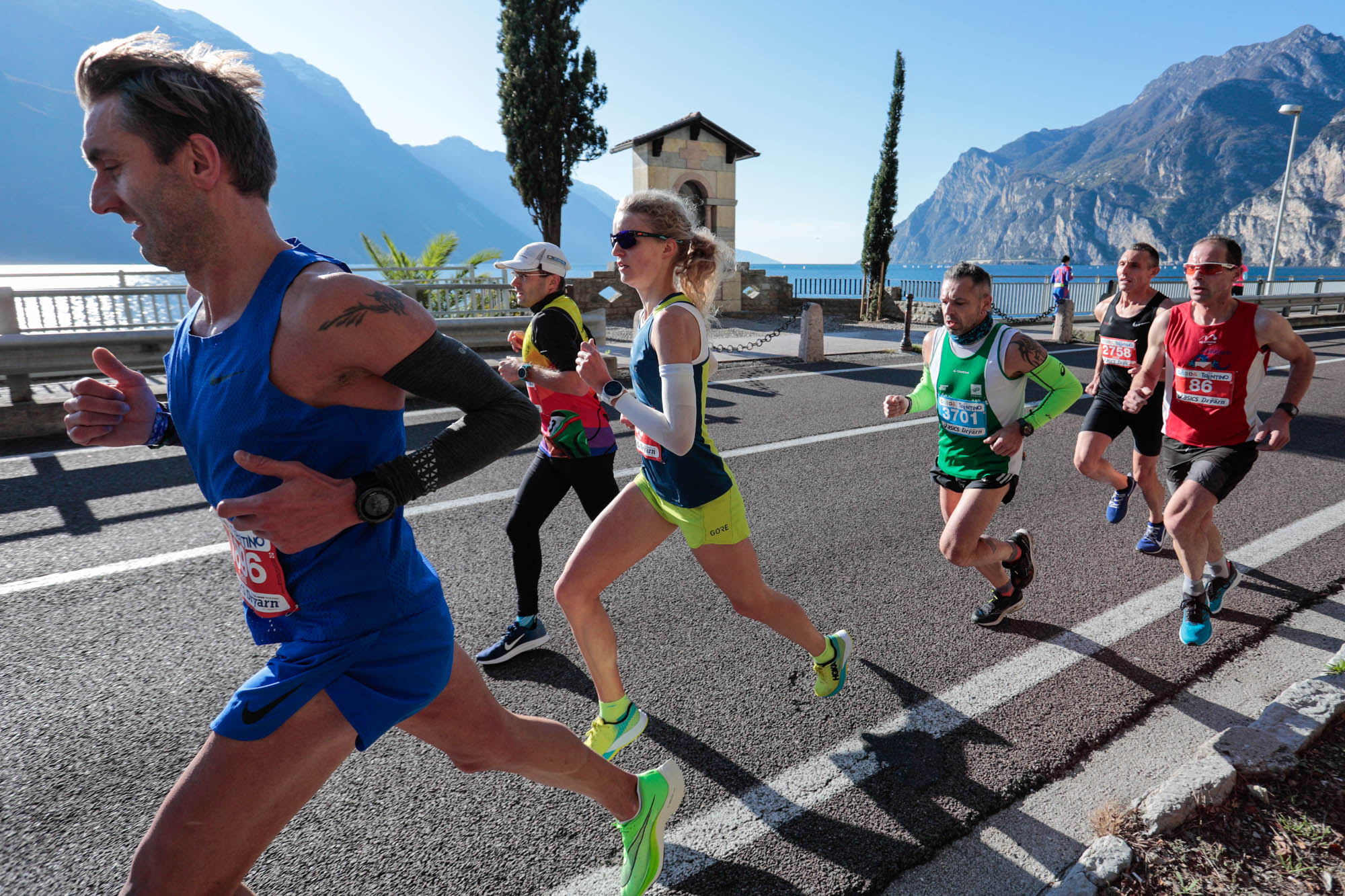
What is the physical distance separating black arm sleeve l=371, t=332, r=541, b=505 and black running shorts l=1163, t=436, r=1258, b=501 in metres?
3.66

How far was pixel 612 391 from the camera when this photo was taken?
2453 millimetres

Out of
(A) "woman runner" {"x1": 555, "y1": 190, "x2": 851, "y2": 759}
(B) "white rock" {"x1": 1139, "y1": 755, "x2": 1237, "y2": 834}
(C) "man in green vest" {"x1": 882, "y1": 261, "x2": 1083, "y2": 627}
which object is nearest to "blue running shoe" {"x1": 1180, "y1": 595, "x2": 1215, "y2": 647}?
(C) "man in green vest" {"x1": 882, "y1": 261, "x2": 1083, "y2": 627}

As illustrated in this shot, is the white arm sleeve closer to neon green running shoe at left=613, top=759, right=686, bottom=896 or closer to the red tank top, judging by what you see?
neon green running shoe at left=613, top=759, right=686, bottom=896

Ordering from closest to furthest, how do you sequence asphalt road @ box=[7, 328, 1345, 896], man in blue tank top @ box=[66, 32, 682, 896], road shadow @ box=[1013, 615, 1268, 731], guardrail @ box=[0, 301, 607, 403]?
1. man in blue tank top @ box=[66, 32, 682, 896]
2. asphalt road @ box=[7, 328, 1345, 896]
3. road shadow @ box=[1013, 615, 1268, 731]
4. guardrail @ box=[0, 301, 607, 403]

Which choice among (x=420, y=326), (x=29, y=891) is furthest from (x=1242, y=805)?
(x=29, y=891)

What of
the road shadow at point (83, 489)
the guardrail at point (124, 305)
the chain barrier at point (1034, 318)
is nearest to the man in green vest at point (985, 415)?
the road shadow at point (83, 489)

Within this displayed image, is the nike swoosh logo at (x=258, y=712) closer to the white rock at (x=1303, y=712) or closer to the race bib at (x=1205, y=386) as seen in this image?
the white rock at (x=1303, y=712)

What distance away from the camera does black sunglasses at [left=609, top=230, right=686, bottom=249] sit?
2627mm

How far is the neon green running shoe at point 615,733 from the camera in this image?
8.57 ft

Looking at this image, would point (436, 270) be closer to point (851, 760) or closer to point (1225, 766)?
point (851, 760)

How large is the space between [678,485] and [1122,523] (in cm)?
424

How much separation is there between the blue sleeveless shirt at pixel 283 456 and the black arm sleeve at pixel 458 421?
109 millimetres

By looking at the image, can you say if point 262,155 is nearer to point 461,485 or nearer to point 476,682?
point 476,682

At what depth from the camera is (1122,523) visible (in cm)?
526
